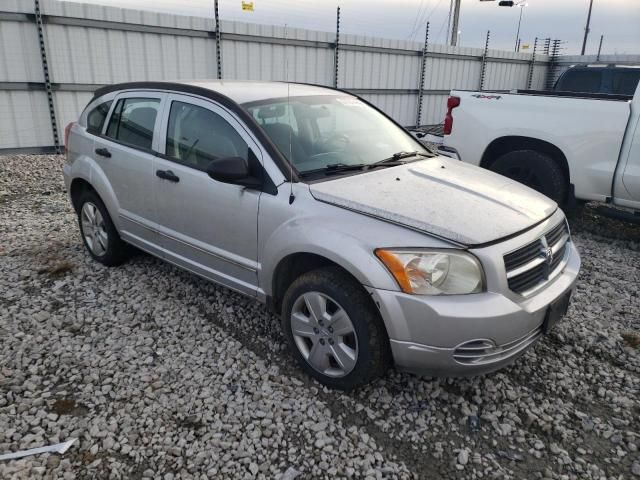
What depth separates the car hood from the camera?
255cm

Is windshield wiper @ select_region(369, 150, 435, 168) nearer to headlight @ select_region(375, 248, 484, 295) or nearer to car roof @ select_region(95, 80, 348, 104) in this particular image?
car roof @ select_region(95, 80, 348, 104)

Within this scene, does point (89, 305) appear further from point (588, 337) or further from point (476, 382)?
point (588, 337)

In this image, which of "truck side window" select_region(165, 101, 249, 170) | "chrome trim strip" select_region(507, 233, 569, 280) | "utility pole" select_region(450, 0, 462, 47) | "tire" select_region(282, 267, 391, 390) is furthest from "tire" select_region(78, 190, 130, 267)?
"utility pole" select_region(450, 0, 462, 47)

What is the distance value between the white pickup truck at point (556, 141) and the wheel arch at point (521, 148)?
10mm

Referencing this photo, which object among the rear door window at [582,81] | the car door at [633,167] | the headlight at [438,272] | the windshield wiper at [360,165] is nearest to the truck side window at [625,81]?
the rear door window at [582,81]

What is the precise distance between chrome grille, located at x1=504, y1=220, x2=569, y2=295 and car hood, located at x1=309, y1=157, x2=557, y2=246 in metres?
0.12

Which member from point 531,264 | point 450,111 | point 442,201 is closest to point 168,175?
point 442,201

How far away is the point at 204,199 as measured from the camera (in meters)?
3.32

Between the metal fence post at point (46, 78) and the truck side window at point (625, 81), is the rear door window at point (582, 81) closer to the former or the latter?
the truck side window at point (625, 81)

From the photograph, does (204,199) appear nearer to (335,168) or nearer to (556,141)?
(335,168)

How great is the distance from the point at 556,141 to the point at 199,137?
388cm

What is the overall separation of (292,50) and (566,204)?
25.1ft

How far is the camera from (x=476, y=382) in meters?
2.99

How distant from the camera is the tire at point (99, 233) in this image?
4414mm
